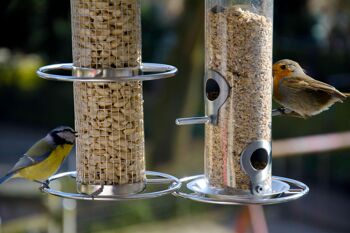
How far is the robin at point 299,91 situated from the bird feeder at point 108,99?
87cm

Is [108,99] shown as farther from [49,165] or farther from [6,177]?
[6,177]

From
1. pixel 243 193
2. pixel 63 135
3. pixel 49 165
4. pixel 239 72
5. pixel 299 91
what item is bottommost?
pixel 243 193

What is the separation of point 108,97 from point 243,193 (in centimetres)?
96

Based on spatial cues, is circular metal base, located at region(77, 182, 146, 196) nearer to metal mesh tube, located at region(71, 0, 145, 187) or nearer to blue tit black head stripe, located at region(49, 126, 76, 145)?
metal mesh tube, located at region(71, 0, 145, 187)

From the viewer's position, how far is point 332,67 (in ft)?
62.6

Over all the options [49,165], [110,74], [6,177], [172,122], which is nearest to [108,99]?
[110,74]

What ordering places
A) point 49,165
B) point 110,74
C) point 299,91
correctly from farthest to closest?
1. point 299,91
2. point 49,165
3. point 110,74

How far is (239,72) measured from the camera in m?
4.64

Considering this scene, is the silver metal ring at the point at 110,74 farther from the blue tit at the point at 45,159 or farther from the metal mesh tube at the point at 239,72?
the blue tit at the point at 45,159

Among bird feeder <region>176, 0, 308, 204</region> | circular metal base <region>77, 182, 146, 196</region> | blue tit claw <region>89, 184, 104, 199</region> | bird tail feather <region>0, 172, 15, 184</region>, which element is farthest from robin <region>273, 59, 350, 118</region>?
bird tail feather <region>0, 172, 15, 184</region>

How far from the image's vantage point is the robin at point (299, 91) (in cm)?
504

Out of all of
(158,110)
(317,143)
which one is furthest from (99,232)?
(158,110)

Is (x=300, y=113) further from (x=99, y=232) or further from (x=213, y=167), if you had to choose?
(x=99, y=232)

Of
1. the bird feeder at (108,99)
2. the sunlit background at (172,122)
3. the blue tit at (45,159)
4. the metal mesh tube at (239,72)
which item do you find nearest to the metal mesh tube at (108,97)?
the bird feeder at (108,99)
